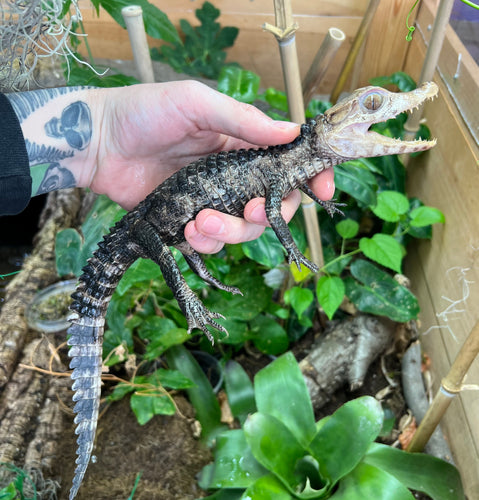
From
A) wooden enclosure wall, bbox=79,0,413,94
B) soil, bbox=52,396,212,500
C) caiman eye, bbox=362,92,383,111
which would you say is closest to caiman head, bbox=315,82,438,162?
caiman eye, bbox=362,92,383,111

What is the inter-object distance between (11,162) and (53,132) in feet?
0.94

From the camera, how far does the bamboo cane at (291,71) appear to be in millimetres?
1328

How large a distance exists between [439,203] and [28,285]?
1937 millimetres

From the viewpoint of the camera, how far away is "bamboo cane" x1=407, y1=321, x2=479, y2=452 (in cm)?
133

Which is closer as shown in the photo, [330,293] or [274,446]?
[274,446]

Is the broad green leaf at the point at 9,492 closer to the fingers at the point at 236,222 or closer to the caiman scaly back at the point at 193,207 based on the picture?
the caiman scaly back at the point at 193,207

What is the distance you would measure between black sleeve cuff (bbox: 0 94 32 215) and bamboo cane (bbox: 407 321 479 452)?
126 cm

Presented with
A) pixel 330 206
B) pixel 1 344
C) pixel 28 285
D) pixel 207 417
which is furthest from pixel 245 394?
pixel 28 285

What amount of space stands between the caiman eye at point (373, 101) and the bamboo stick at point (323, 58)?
1.69 feet

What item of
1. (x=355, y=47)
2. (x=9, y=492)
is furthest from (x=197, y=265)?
(x=355, y=47)

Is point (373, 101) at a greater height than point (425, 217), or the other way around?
point (373, 101)

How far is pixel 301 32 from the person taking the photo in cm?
201

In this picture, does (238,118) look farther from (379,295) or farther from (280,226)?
(379,295)

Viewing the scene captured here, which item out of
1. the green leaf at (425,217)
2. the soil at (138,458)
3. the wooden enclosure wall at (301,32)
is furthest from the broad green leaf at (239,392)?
the wooden enclosure wall at (301,32)
